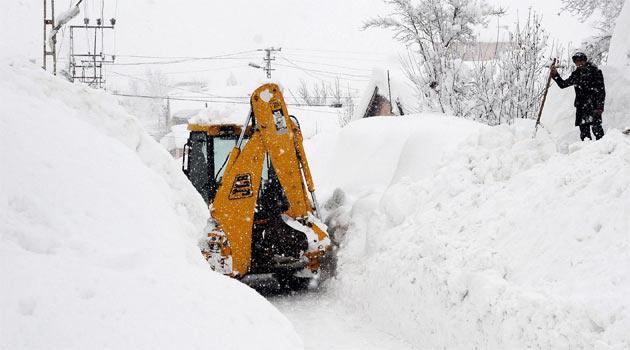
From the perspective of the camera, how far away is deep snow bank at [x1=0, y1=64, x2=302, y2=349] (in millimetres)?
2436

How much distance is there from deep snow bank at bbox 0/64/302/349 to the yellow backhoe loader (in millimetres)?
3979

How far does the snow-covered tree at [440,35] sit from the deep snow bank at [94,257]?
1287cm

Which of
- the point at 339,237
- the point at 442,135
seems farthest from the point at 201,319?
the point at 442,135

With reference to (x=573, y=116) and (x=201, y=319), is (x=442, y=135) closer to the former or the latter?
(x=573, y=116)

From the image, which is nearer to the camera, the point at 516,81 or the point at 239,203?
the point at 239,203

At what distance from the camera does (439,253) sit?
667 centimetres

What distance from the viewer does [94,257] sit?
9.52ft

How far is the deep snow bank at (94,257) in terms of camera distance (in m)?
2.44

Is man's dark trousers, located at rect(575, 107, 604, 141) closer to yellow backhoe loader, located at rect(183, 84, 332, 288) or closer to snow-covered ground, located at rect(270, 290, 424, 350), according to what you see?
yellow backhoe loader, located at rect(183, 84, 332, 288)

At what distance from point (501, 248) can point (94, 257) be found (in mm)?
4272

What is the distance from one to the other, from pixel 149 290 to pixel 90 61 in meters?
39.1

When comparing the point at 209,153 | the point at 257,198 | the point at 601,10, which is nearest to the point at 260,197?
the point at 257,198

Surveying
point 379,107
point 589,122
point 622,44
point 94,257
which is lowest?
point 379,107

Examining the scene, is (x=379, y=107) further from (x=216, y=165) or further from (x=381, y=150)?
(x=216, y=165)
